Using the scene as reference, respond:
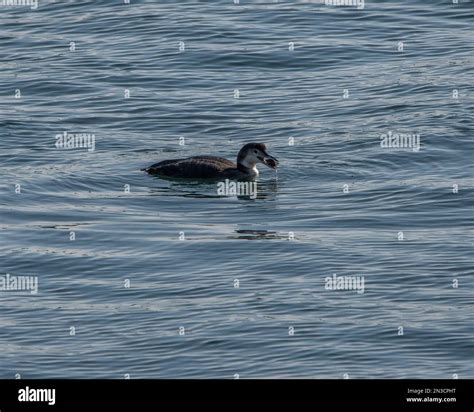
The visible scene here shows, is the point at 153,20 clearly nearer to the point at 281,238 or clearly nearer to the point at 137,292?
the point at 281,238

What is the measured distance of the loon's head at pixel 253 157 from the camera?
24.5 meters

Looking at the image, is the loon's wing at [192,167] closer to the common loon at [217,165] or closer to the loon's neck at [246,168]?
the common loon at [217,165]

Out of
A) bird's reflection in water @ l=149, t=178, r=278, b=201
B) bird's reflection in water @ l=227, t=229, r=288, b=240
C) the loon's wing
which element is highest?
the loon's wing

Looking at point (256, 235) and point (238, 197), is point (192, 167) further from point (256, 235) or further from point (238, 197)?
point (256, 235)

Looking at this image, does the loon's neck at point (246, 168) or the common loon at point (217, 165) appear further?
the loon's neck at point (246, 168)

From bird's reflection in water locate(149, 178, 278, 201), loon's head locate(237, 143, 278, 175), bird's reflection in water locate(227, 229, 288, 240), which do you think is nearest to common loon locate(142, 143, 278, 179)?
loon's head locate(237, 143, 278, 175)

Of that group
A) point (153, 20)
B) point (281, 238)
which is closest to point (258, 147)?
point (281, 238)

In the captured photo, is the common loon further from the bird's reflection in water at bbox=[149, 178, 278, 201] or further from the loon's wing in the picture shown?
the bird's reflection in water at bbox=[149, 178, 278, 201]

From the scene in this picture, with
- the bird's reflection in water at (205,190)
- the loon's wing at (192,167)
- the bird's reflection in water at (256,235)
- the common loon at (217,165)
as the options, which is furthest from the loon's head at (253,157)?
the bird's reflection in water at (256,235)

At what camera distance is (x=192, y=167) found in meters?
24.3

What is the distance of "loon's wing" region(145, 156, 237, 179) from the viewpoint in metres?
24.3

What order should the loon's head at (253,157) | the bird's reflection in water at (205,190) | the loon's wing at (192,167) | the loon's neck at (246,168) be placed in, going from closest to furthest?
the bird's reflection in water at (205,190) → the loon's wing at (192,167) → the loon's head at (253,157) → the loon's neck at (246,168)

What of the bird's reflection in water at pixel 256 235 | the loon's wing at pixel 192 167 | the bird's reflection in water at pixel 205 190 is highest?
Answer: the loon's wing at pixel 192 167

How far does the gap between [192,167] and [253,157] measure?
3.72ft
